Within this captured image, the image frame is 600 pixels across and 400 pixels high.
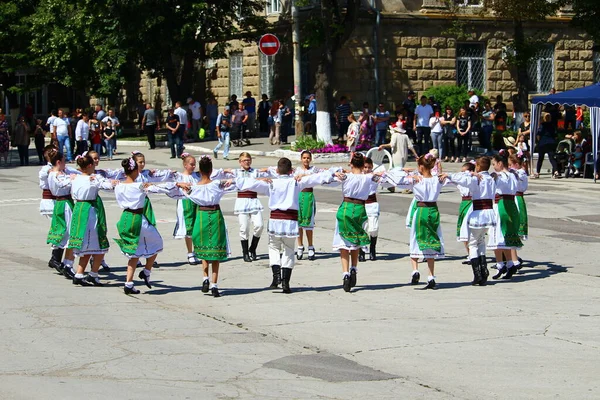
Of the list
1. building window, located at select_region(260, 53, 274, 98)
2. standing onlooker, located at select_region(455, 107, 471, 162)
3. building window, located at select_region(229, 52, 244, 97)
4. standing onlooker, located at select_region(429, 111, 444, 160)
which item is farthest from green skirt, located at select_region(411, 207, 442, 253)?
building window, located at select_region(229, 52, 244, 97)

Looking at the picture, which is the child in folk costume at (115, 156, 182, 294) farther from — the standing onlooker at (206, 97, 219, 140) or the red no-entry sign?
the standing onlooker at (206, 97, 219, 140)

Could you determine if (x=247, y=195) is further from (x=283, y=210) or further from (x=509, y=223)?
(x=509, y=223)

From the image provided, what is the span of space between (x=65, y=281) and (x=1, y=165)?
846 inches

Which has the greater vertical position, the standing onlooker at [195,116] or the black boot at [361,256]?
the standing onlooker at [195,116]

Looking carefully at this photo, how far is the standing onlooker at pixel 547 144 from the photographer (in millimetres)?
29828

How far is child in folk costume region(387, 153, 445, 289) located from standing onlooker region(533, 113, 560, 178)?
15857mm

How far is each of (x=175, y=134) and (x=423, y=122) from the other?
305 inches

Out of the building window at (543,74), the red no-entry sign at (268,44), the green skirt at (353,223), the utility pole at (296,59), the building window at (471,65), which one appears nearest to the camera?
the green skirt at (353,223)

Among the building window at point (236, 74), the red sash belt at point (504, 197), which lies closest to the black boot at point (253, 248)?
the red sash belt at point (504, 197)

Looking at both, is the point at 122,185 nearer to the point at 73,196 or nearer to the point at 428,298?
the point at 73,196

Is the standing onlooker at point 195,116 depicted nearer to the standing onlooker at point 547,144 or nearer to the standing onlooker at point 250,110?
the standing onlooker at point 250,110

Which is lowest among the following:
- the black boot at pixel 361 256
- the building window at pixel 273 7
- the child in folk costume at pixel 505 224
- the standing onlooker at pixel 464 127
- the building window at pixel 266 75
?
the black boot at pixel 361 256

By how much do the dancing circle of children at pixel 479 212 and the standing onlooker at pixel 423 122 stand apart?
705 inches

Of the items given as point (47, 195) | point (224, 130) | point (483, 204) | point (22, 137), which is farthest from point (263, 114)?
point (483, 204)
